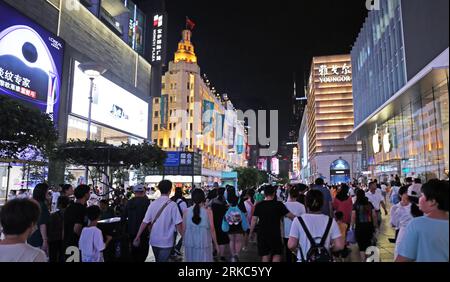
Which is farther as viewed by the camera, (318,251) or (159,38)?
(159,38)

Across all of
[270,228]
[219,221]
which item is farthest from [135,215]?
[270,228]

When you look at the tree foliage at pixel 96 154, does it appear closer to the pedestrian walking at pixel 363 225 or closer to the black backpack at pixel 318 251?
the pedestrian walking at pixel 363 225

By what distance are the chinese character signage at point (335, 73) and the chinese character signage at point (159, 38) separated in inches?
2129

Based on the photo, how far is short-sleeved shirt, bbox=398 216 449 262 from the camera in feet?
8.07

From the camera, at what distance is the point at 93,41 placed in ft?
141

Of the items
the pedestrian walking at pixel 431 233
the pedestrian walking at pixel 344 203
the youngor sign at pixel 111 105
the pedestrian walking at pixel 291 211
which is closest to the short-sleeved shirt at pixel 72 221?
the pedestrian walking at pixel 291 211

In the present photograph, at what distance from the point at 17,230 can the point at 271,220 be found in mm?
3819

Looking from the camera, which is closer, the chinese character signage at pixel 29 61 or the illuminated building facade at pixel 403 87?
the illuminated building facade at pixel 403 87

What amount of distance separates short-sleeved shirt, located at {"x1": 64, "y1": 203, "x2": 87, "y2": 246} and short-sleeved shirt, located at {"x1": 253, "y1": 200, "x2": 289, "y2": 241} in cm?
295

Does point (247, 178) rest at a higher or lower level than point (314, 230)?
higher

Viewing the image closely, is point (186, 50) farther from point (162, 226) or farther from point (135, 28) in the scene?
point (162, 226)

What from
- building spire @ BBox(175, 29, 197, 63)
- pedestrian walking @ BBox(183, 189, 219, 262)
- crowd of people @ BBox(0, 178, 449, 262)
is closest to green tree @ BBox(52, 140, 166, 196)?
crowd of people @ BBox(0, 178, 449, 262)

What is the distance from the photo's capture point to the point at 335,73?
98.0 m

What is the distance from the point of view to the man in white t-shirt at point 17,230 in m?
2.62
